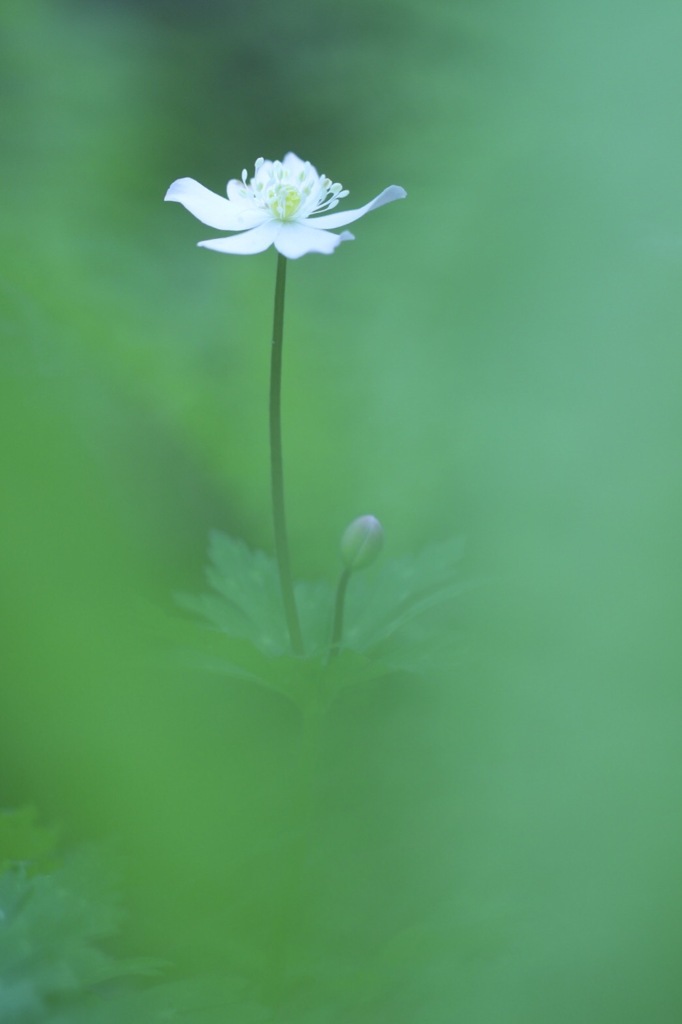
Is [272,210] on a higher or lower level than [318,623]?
higher

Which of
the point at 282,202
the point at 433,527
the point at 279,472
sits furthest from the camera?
the point at 433,527

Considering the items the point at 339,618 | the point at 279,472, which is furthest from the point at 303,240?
the point at 339,618

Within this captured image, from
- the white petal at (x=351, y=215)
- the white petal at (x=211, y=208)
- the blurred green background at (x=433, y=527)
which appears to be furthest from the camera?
the white petal at (x=211, y=208)

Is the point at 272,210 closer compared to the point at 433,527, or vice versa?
the point at 272,210

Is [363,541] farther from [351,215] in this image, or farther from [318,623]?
[351,215]

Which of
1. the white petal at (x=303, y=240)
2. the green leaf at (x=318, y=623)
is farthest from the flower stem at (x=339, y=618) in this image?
the white petal at (x=303, y=240)

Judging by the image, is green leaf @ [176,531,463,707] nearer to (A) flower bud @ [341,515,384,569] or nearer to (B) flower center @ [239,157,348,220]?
(A) flower bud @ [341,515,384,569]

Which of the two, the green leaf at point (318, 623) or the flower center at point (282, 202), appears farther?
the flower center at point (282, 202)

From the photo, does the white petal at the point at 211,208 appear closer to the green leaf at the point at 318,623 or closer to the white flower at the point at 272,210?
the white flower at the point at 272,210
